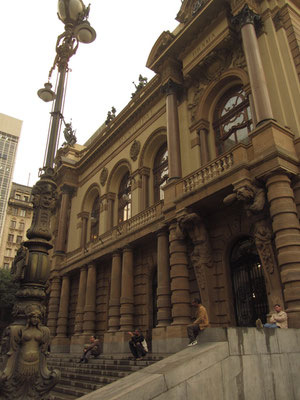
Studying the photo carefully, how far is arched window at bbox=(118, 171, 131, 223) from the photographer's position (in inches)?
904

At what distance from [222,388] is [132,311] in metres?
11.7

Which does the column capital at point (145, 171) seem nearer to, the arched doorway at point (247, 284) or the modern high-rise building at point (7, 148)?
the arched doorway at point (247, 284)

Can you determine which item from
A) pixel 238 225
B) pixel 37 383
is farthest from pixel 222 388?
pixel 238 225

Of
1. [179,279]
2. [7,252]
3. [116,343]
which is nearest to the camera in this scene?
[179,279]

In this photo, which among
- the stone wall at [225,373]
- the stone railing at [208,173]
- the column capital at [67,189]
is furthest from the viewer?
the column capital at [67,189]

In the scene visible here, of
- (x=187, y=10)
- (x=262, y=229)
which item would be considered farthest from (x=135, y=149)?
(x=262, y=229)

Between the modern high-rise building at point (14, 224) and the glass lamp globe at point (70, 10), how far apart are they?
2610 inches

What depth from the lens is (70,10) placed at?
334 inches

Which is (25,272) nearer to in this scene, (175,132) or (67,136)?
(175,132)

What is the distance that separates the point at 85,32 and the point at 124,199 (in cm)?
1458

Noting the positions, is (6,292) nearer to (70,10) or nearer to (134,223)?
(134,223)

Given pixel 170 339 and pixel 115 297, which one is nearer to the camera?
pixel 170 339

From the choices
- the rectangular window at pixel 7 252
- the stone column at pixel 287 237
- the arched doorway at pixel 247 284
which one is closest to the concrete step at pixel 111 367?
the arched doorway at pixel 247 284

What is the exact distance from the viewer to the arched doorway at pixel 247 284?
12.2 m
